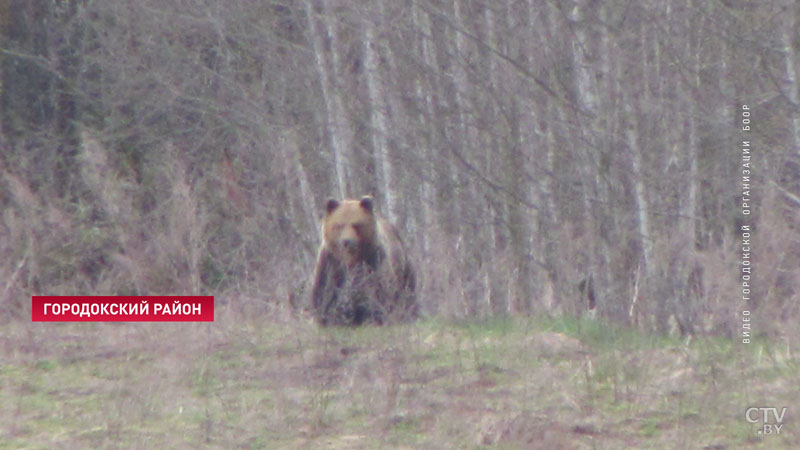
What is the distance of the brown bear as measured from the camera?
8359 millimetres

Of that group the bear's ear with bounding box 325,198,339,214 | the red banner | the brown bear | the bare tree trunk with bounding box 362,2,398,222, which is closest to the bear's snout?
the brown bear

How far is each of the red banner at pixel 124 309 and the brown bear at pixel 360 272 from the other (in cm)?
94

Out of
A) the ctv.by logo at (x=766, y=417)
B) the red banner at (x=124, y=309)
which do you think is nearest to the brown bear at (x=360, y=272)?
the red banner at (x=124, y=309)

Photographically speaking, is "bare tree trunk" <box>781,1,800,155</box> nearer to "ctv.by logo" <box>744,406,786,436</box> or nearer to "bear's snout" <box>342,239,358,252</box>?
"ctv.by logo" <box>744,406,786,436</box>

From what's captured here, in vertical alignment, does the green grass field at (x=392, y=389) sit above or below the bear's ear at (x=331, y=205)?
below

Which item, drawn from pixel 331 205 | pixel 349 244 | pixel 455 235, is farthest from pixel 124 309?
pixel 455 235

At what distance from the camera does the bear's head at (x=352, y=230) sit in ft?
32.3

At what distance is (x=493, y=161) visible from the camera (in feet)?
38.2

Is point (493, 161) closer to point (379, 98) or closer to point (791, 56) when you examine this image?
point (379, 98)

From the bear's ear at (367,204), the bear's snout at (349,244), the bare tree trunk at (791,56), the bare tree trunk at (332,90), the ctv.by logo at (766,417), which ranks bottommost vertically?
the ctv.by logo at (766,417)

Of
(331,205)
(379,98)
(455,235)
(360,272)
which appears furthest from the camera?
(379,98)

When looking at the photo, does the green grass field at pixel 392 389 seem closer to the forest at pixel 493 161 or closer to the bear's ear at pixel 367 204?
the forest at pixel 493 161

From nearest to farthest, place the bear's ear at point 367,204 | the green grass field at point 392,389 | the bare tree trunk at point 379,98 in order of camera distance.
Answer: the green grass field at point 392,389
the bear's ear at point 367,204
the bare tree trunk at point 379,98

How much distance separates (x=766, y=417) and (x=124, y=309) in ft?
18.8
